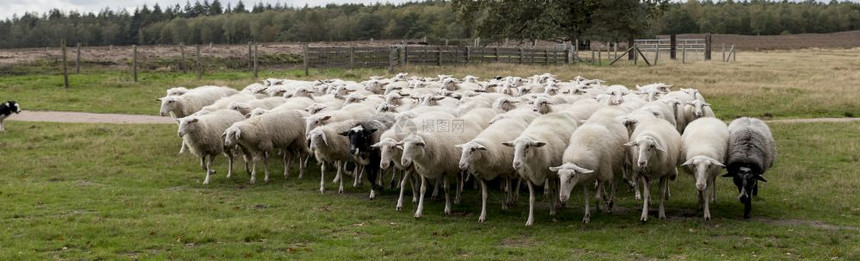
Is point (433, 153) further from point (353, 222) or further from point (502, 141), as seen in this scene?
point (353, 222)

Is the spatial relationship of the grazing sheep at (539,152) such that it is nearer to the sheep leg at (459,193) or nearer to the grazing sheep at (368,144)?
the sheep leg at (459,193)

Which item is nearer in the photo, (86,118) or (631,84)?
(86,118)

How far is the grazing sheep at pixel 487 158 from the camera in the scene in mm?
11664

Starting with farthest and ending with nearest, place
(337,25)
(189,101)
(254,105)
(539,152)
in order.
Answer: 1. (337,25)
2. (189,101)
3. (254,105)
4. (539,152)

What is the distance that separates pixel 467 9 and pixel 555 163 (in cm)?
3933

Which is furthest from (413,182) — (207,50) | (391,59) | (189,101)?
(207,50)

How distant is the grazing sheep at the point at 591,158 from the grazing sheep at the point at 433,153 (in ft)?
5.95

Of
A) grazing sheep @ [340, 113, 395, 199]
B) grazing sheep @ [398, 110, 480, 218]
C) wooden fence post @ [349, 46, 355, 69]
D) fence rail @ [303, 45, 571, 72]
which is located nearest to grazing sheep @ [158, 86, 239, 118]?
grazing sheep @ [340, 113, 395, 199]

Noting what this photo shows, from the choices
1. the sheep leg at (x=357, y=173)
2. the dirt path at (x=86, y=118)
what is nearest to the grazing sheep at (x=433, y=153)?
the sheep leg at (x=357, y=173)

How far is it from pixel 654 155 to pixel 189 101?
12515 millimetres

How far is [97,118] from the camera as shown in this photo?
23.9m

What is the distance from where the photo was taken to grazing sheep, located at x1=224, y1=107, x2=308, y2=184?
15117mm

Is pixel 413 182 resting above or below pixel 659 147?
below

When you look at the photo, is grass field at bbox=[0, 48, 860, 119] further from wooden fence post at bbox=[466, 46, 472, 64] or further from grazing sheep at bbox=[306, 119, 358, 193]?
grazing sheep at bbox=[306, 119, 358, 193]
